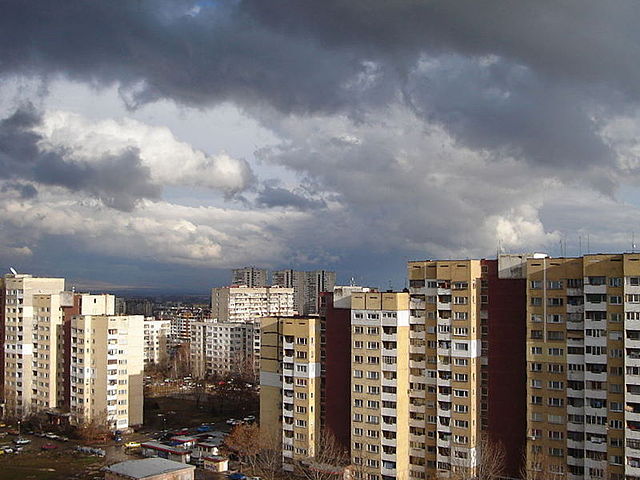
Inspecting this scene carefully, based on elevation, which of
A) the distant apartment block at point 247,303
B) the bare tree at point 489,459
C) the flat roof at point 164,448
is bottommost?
the flat roof at point 164,448

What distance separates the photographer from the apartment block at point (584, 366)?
2844 cm

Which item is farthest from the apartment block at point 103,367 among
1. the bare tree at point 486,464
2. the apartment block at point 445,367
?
the bare tree at point 486,464

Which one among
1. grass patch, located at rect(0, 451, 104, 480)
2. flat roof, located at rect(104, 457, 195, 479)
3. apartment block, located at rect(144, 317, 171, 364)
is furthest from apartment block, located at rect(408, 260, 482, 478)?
apartment block, located at rect(144, 317, 171, 364)

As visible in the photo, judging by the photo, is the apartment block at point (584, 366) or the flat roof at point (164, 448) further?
the flat roof at point (164, 448)

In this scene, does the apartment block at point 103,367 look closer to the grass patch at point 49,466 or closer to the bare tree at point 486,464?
the grass patch at point 49,466

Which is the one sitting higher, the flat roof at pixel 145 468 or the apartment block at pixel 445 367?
the apartment block at pixel 445 367

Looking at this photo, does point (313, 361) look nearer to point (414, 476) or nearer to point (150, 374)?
point (414, 476)

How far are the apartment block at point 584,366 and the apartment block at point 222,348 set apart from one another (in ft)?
153

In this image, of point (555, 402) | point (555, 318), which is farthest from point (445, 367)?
point (555, 318)

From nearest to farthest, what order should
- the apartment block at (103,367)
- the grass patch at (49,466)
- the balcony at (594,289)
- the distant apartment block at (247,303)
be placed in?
the balcony at (594,289), the grass patch at (49,466), the apartment block at (103,367), the distant apartment block at (247,303)

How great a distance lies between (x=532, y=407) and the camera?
3073 cm

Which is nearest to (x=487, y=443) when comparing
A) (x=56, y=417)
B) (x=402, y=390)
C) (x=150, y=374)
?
(x=402, y=390)

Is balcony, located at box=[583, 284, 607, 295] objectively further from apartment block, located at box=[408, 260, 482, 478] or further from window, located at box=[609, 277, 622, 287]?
apartment block, located at box=[408, 260, 482, 478]

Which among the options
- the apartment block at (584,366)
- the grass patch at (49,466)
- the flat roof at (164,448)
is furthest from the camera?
the flat roof at (164,448)
